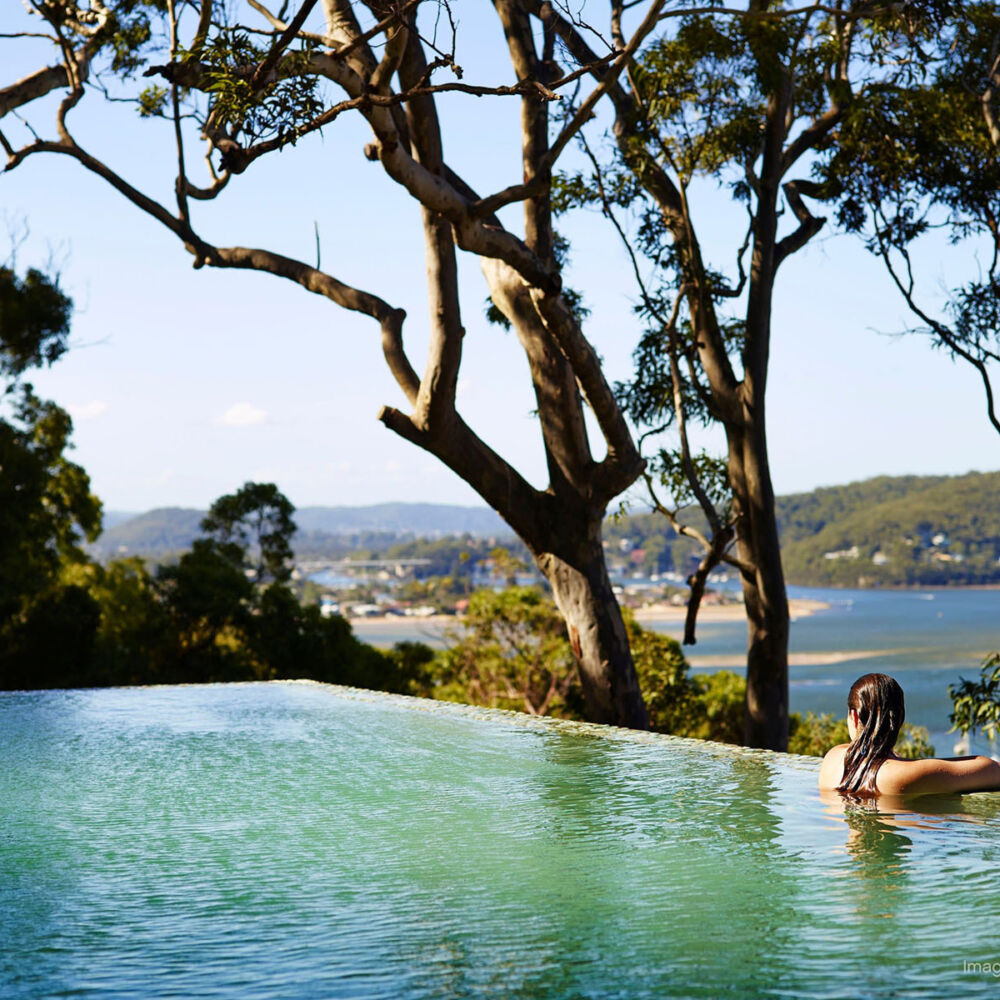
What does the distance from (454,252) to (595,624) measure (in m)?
2.60

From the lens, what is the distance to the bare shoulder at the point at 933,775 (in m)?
3.57

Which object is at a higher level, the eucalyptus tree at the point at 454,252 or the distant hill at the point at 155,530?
the distant hill at the point at 155,530

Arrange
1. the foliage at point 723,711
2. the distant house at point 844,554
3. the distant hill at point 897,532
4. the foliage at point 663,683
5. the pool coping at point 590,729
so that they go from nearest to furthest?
the pool coping at point 590,729 → the foliage at point 663,683 → the foliage at point 723,711 → the distant hill at point 897,532 → the distant house at point 844,554

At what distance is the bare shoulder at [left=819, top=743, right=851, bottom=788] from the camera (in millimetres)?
3701

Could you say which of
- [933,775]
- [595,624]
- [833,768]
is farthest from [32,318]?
[933,775]

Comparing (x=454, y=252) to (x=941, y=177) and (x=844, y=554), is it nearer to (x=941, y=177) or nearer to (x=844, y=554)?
(x=941, y=177)

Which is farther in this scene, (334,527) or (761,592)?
(334,527)

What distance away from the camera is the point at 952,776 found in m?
3.63

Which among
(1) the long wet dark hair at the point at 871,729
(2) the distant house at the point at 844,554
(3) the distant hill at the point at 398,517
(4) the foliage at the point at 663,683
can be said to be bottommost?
(4) the foliage at the point at 663,683

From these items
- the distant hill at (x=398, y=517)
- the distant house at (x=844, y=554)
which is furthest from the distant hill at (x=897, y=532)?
the distant hill at (x=398, y=517)

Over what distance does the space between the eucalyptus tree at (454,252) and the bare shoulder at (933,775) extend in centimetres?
384

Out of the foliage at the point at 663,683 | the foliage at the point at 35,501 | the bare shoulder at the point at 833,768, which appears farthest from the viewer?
the foliage at the point at 35,501

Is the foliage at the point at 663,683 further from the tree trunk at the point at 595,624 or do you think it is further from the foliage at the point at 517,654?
the tree trunk at the point at 595,624

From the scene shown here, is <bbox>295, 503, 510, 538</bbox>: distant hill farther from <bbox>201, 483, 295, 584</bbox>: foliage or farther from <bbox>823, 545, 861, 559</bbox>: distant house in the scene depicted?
<bbox>201, 483, 295, 584</bbox>: foliage
